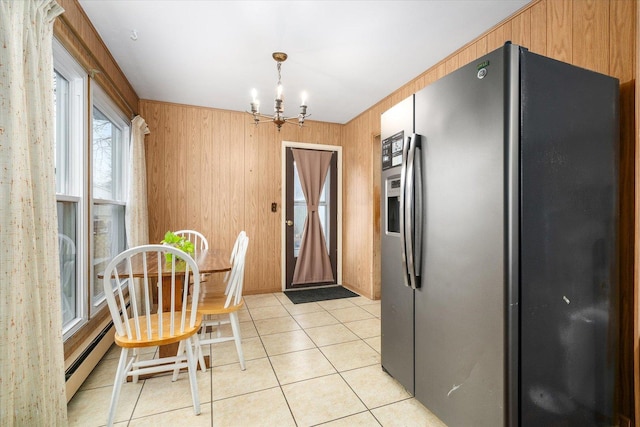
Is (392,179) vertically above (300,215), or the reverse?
(392,179)

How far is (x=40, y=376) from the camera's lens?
1.29 metres

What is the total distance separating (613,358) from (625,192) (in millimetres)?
841

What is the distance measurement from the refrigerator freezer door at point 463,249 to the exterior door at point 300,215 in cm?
290

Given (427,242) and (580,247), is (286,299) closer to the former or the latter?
(427,242)

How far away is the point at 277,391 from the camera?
1909 mm

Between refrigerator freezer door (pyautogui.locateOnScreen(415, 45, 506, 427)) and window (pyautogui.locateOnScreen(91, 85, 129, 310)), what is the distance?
2.56 m

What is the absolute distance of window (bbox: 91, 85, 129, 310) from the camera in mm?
2586

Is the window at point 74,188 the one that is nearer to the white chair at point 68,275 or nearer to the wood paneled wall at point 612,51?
the white chair at point 68,275

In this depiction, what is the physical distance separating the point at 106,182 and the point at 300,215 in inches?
96.3

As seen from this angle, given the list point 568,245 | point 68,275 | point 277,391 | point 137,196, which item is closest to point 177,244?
point 68,275

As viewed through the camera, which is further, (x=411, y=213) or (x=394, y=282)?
(x=394, y=282)

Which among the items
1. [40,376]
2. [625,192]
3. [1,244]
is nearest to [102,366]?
[40,376]

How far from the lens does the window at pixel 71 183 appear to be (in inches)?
83.0

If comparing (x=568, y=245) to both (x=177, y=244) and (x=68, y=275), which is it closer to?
(x=177, y=244)
